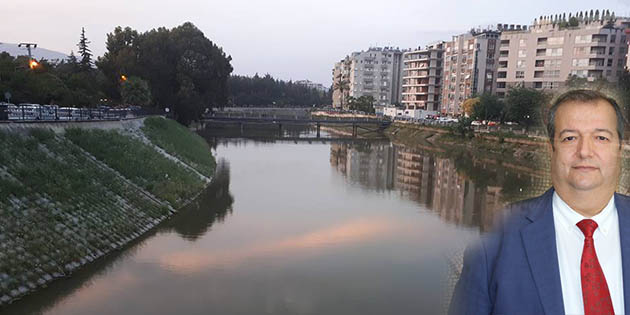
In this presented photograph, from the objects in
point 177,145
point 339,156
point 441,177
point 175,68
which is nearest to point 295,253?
point 441,177

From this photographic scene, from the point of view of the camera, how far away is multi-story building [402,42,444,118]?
8244 centimetres

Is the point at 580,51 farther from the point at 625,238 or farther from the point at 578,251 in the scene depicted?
the point at 578,251

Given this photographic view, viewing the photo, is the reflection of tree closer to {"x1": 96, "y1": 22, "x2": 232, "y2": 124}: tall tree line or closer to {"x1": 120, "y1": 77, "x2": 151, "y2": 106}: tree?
{"x1": 120, "y1": 77, "x2": 151, "y2": 106}: tree

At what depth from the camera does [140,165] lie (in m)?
21.3

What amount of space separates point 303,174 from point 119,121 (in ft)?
40.9

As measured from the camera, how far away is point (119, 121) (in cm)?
2792

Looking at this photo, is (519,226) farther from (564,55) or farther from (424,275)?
(564,55)

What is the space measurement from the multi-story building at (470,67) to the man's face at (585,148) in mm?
68902

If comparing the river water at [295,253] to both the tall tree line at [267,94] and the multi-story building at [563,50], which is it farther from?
the tall tree line at [267,94]

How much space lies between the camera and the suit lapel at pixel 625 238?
5.32 feet

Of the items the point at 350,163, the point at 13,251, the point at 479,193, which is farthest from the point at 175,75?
the point at 13,251

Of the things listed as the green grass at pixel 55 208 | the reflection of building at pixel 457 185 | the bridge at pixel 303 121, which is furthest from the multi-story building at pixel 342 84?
the green grass at pixel 55 208

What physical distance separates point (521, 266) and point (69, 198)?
50.0 ft

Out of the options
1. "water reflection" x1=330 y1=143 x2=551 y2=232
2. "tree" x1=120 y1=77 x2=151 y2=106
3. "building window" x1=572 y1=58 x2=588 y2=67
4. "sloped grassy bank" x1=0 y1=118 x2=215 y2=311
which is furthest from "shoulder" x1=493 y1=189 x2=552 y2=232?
"building window" x1=572 y1=58 x2=588 y2=67
